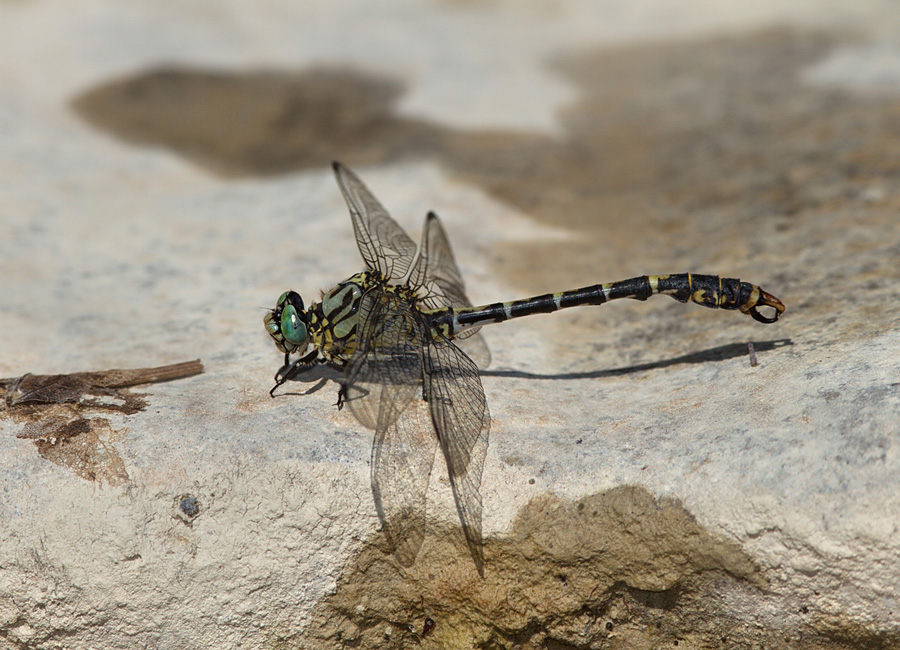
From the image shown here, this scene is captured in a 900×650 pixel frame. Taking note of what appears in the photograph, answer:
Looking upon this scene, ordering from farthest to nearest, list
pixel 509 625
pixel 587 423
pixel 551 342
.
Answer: pixel 551 342 → pixel 587 423 → pixel 509 625

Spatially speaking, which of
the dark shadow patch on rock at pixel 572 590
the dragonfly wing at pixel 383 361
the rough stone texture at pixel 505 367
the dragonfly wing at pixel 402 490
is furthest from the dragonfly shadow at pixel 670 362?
the dark shadow patch on rock at pixel 572 590

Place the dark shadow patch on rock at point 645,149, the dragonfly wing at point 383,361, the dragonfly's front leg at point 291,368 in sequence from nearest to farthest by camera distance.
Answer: the dragonfly wing at point 383,361
the dragonfly's front leg at point 291,368
the dark shadow patch on rock at point 645,149

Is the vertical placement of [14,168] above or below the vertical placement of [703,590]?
above

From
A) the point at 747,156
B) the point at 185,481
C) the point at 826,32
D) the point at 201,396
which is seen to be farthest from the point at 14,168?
the point at 826,32

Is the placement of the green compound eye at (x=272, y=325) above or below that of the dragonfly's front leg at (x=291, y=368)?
above

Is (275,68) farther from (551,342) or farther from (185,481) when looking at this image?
(185,481)

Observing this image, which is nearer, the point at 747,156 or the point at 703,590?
the point at 703,590

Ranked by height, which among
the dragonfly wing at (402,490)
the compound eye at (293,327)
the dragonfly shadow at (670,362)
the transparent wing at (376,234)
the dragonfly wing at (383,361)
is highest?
the transparent wing at (376,234)

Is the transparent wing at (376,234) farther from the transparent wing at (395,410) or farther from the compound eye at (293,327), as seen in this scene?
the compound eye at (293,327)
